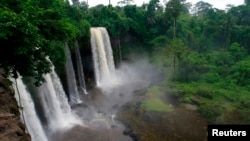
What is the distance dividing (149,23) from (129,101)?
20.2m

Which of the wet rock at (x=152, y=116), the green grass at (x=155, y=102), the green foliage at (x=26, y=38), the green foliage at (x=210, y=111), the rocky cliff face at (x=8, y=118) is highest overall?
the green foliage at (x=26, y=38)

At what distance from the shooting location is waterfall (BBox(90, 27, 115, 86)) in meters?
29.2

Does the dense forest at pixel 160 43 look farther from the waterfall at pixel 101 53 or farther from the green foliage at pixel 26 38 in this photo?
the waterfall at pixel 101 53

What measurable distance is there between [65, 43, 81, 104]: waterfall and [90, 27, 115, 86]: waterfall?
4.76 m

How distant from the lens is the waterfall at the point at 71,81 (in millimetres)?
23484

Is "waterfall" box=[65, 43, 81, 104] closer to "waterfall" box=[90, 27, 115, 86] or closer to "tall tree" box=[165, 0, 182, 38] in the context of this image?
"waterfall" box=[90, 27, 115, 86]

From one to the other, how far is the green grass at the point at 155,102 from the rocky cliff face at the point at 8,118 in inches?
488

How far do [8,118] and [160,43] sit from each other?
30.6 metres

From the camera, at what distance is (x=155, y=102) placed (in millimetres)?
22500

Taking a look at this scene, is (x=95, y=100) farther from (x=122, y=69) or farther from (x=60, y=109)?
(x=122, y=69)

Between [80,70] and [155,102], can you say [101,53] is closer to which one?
[80,70]

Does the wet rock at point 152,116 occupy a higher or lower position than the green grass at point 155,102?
lower

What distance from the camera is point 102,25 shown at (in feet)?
107

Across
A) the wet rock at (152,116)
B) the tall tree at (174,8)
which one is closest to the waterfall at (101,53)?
the wet rock at (152,116)
